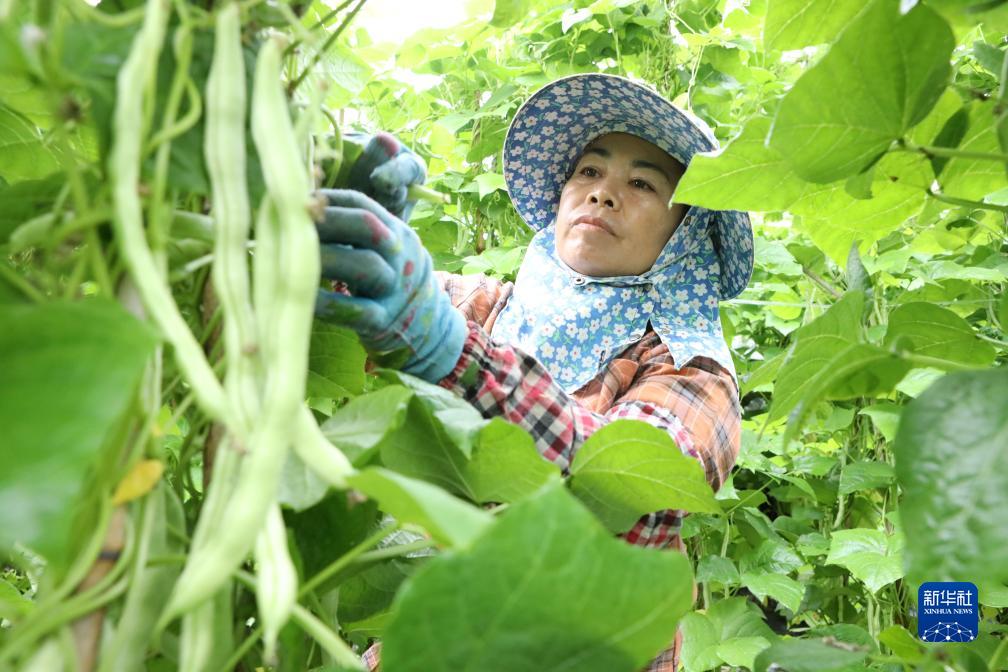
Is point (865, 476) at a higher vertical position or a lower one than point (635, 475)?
lower

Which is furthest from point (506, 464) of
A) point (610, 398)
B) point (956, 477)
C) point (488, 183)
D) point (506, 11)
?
point (488, 183)

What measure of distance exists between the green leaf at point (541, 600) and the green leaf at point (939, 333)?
0.37 metres

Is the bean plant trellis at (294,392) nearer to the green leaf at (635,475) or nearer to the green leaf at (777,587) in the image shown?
the green leaf at (635,475)

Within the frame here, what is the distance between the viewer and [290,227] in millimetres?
285

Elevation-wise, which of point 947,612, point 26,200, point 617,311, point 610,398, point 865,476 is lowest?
point 947,612

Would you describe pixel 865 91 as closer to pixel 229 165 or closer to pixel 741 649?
pixel 229 165

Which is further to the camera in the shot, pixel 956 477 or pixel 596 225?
pixel 596 225

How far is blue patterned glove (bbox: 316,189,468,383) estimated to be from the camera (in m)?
0.51

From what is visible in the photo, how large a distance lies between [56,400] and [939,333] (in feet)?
1.88

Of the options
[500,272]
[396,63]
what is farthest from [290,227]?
[396,63]

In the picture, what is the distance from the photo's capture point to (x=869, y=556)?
63.7 inches

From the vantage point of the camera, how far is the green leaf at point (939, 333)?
60cm

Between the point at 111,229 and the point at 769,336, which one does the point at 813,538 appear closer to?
the point at 769,336

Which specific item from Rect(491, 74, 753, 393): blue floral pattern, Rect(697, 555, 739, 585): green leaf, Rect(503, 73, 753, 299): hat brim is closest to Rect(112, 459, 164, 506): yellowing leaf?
Rect(491, 74, 753, 393): blue floral pattern
